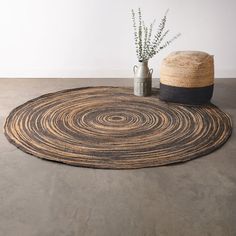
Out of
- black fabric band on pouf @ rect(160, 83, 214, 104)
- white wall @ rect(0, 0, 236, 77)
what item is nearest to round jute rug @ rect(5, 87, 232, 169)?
black fabric band on pouf @ rect(160, 83, 214, 104)

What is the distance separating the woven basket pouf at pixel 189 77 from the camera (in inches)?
127

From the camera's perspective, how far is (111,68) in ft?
13.8

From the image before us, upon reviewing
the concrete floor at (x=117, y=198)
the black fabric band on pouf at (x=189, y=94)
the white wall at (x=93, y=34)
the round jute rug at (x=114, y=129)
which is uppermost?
the white wall at (x=93, y=34)

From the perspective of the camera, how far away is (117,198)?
2055 mm

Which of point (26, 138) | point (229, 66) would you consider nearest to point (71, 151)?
point (26, 138)

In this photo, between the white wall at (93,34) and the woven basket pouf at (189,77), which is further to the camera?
the white wall at (93,34)

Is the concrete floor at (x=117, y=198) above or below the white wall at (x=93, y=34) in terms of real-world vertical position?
below

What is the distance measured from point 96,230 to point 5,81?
8.76 feet

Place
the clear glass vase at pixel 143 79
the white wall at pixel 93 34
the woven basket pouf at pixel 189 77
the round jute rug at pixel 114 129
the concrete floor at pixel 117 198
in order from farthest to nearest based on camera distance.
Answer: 1. the white wall at pixel 93 34
2. the clear glass vase at pixel 143 79
3. the woven basket pouf at pixel 189 77
4. the round jute rug at pixel 114 129
5. the concrete floor at pixel 117 198

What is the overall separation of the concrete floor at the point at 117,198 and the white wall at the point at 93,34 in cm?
174

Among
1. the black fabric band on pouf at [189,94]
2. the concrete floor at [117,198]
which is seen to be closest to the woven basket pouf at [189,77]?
the black fabric band on pouf at [189,94]

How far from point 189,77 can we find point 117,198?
1504 millimetres

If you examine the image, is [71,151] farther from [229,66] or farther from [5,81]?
[229,66]

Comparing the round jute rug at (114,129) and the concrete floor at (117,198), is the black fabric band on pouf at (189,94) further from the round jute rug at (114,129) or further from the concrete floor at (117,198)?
the concrete floor at (117,198)
